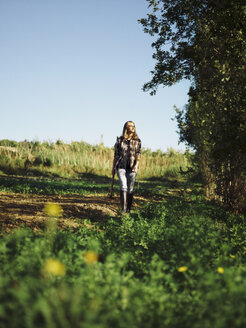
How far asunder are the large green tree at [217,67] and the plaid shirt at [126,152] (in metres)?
1.60

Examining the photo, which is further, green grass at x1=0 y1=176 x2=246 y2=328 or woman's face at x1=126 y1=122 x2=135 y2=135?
woman's face at x1=126 y1=122 x2=135 y2=135

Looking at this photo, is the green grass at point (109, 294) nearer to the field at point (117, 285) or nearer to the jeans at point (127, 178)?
the field at point (117, 285)

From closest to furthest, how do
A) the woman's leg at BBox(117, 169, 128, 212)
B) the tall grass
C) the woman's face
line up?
the woman's leg at BBox(117, 169, 128, 212) < the woman's face < the tall grass

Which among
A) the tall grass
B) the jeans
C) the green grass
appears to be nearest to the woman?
the jeans

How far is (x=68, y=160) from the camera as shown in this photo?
20.5 m

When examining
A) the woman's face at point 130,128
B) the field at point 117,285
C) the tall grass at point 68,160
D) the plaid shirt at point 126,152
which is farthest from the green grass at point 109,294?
the tall grass at point 68,160

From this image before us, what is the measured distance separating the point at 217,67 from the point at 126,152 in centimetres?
248

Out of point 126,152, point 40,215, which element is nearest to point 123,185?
point 126,152

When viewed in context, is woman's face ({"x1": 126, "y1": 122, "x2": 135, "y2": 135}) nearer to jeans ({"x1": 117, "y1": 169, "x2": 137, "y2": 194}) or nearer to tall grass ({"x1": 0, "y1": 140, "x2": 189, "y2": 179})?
jeans ({"x1": 117, "y1": 169, "x2": 137, "y2": 194})

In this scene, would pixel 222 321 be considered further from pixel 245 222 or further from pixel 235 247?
pixel 245 222

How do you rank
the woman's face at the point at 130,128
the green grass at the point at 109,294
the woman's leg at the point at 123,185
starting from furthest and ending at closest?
the woman's face at the point at 130,128, the woman's leg at the point at 123,185, the green grass at the point at 109,294

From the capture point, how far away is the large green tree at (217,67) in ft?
17.3

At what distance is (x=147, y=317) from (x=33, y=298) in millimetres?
787

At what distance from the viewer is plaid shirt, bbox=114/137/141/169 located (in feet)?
20.6
